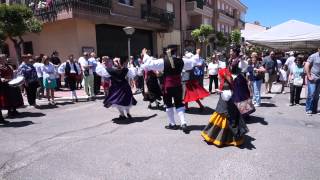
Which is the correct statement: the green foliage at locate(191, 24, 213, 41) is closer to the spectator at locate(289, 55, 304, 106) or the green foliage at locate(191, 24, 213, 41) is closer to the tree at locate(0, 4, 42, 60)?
the tree at locate(0, 4, 42, 60)

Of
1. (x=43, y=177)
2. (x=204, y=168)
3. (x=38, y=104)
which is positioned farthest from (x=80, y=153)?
(x=38, y=104)

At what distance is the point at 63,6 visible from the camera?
1759cm

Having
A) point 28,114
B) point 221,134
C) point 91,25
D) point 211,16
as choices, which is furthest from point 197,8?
point 221,134

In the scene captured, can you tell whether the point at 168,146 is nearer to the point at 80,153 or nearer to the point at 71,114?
the point at 80,153

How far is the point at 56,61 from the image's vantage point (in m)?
15.9

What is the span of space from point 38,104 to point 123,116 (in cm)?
432

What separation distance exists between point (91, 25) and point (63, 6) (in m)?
2.44

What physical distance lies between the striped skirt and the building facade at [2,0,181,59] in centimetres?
1321

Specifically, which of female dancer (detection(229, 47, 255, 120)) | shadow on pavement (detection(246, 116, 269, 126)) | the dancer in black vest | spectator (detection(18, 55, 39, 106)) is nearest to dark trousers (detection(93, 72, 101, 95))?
the dancer in black vest

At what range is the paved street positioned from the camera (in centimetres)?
488

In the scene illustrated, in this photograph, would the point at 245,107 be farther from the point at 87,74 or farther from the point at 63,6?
the point at 63,6

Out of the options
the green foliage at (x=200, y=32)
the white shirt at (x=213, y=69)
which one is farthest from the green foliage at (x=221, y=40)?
the white shirt at (x=213, y=69)

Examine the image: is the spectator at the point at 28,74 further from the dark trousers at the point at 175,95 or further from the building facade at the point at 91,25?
the building facade at the point at 91,25

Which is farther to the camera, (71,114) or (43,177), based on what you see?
(71,114)
